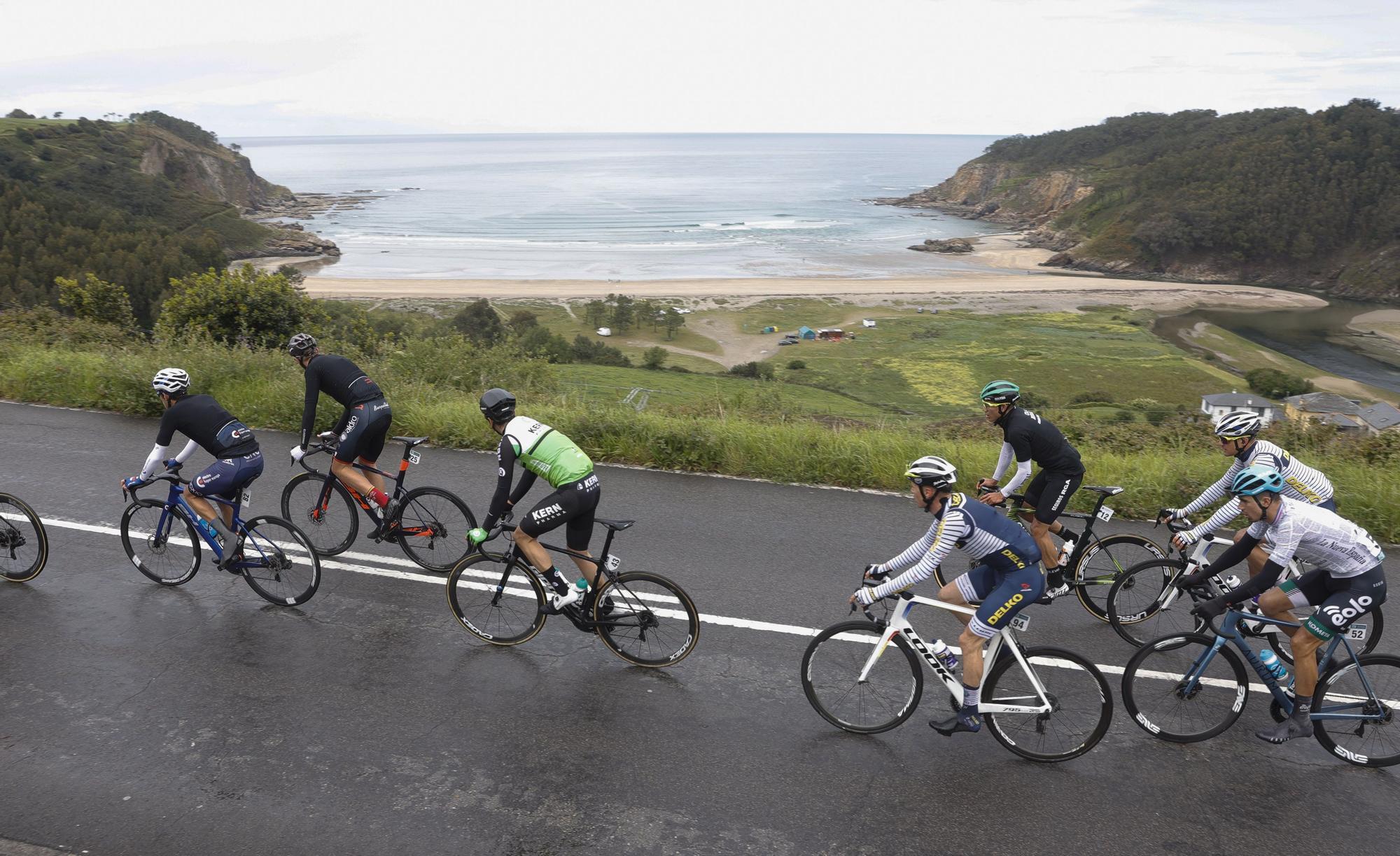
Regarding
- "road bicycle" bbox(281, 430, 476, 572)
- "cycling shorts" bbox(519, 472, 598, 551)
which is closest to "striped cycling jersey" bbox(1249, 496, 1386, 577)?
"cycling shorts" bbox(519, 472, 598, 551)

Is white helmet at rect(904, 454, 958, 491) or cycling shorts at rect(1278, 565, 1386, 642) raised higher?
white helmet at rect(904, 454, 958, 491)

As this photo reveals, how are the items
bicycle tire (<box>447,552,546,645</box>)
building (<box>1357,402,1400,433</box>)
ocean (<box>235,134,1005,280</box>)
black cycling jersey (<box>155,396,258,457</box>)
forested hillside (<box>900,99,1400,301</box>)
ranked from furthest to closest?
forested hillside (<box>900,99,1400,301</box>), ocean (<box>235,134,1005,280</box>), building (<box>1357,402,1400,433</box>), black cycling jersey (<box>155,396,258,457</box>), bicycle tire (<box>447,552,546,645</box>)

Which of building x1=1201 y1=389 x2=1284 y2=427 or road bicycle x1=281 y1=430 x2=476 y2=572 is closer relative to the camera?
road bicycle x1=281 y1=430 x2=476 y2=572

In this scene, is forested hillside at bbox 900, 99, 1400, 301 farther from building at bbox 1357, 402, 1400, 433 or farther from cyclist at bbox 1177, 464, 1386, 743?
cyclist at bbox 1177, 464, 1386, 743

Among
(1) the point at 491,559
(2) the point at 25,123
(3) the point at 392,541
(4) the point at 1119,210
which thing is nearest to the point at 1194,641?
(1) the point at 491,559

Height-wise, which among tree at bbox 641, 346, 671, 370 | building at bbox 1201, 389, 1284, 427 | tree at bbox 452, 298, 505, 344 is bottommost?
tree at bbox 641, 346, 671, 370

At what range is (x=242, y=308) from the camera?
21781 mm

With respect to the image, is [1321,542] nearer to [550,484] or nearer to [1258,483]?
[1258,483]

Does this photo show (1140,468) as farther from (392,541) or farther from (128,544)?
(128,544)

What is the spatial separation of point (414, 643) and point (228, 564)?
75.6 inches

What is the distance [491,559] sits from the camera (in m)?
6.95

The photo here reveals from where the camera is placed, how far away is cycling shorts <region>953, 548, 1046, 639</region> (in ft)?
18.2

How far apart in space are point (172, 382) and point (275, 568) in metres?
1.82

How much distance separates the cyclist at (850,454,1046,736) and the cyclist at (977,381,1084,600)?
173 cm
